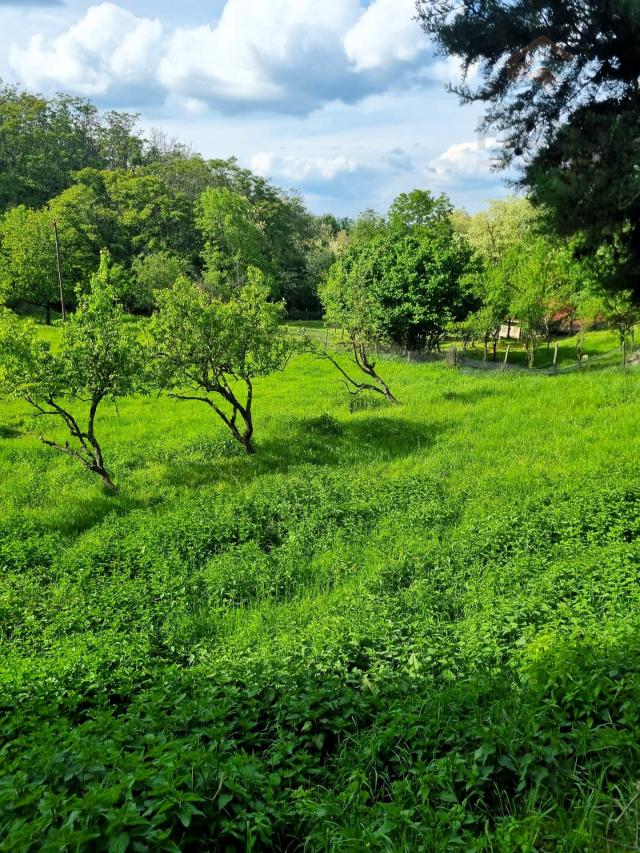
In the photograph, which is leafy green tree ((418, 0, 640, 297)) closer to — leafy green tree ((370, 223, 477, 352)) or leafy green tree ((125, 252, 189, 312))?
leafy green tree ((370, 223, 477, 352))

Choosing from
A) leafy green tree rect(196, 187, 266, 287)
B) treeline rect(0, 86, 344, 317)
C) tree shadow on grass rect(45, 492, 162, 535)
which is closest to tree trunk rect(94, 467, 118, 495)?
tree shadow on grass rect(45, 492, 162, 535)

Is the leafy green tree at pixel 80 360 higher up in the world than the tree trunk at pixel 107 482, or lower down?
higher up

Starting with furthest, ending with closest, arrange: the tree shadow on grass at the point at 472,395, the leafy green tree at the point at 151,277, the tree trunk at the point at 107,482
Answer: the leafy green tree at the point at 151,277 < the tree shadow on grass at the point at 472,395 < the tree trunk at the point at 107,482

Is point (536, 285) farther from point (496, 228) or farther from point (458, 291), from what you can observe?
point (496, 228)

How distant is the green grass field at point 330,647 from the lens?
3658 mm

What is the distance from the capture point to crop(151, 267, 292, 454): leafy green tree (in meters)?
14.8

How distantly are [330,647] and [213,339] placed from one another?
10.6 m

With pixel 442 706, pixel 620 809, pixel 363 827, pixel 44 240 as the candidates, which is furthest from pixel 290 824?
pixel 44 240

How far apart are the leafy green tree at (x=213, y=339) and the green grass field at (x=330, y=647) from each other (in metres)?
2.37

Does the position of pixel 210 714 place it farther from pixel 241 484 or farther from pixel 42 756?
pixel 241 484

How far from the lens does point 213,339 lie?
15.0 metres

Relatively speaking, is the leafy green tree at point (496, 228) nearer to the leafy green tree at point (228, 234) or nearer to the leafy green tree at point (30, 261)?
the leafy green tree at point (228, 234)

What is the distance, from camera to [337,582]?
845cm

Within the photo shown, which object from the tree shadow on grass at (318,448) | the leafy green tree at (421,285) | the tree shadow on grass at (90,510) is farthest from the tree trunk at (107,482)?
the leafy green tree at (421,285)
